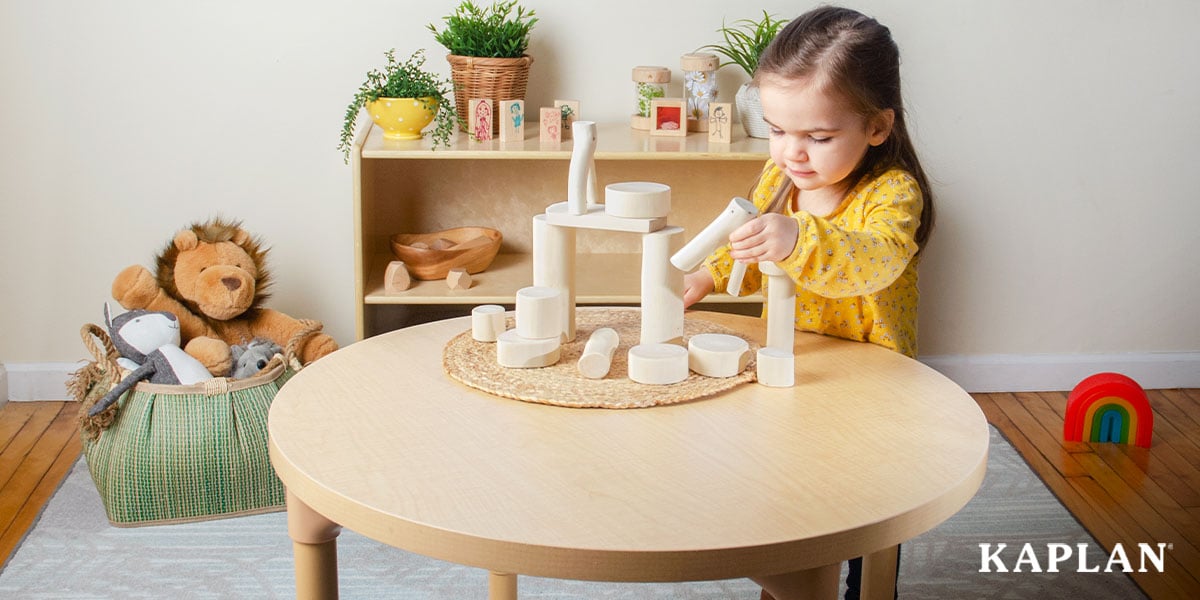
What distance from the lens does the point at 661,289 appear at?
1.33m

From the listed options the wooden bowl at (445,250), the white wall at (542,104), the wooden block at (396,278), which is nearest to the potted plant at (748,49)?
the white wall at (542,104)

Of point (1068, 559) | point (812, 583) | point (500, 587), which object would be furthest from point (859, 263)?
point (1068, 559)

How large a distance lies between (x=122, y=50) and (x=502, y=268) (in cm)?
98

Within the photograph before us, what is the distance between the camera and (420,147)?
2.43 m

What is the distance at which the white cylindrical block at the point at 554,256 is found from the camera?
1362mm

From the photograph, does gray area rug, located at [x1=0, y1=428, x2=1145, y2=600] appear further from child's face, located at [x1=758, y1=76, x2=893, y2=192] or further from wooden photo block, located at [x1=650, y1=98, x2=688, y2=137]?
wooden photo block, located at [x1=650, y1=98, x2=688, y2=137]

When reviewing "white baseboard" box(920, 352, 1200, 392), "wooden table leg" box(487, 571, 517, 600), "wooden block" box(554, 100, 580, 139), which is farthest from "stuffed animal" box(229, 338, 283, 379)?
"white baseboard" box(920, 352, 1200, 392)

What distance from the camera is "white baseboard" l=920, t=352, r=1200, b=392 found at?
120 inches

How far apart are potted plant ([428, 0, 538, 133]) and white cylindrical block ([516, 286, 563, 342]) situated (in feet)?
4.20

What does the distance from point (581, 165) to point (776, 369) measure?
309mm

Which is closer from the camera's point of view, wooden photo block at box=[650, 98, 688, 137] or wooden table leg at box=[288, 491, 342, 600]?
wooden table leg at box=[288, 491, 342, 600]

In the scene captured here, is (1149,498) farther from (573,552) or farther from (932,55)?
(573,552)

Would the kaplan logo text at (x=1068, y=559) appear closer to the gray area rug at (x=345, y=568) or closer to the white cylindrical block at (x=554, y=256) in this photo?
the gray area rug at (x=345, y=568)

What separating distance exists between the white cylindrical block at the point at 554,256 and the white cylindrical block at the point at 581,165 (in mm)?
44
